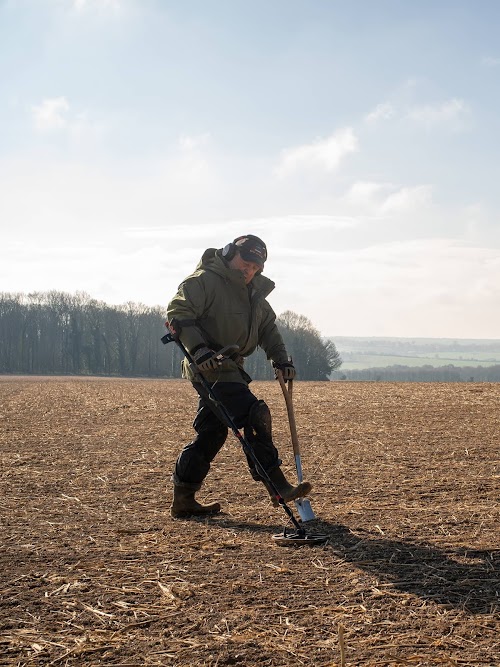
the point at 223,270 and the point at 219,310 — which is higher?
the point at 223,270

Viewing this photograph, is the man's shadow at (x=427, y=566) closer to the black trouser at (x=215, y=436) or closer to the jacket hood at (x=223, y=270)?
the black trouser at (x=215, y=436)

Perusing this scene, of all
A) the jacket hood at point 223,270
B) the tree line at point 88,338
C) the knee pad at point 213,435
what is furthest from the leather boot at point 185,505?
the tree line at point 88,338

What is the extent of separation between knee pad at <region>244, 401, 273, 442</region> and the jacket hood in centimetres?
110

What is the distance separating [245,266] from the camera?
691 cm

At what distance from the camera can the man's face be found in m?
6.91

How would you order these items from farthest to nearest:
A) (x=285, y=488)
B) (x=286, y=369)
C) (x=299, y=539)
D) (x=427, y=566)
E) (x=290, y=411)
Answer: (x=286, y=369), (x=290, y=411), (x=285, y=488), (x=299, y=539), (x=427, y=566)

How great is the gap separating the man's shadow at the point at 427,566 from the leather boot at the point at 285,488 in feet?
0.94

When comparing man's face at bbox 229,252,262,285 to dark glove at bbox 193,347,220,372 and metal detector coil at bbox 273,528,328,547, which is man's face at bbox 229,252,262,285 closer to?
dark glove at bbox 193,347,220,372

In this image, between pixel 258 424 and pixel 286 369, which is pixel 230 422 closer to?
pixel 258 424

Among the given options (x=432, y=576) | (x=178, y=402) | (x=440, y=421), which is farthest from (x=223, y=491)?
(x=178, y=402)

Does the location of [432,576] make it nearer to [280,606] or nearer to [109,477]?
[280,606]

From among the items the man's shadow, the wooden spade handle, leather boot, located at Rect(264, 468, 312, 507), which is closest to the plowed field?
the man's shadow

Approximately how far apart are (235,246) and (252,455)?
183cm

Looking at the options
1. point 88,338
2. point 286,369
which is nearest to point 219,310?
point 286,369
